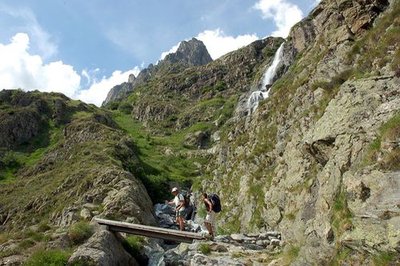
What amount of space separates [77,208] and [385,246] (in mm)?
26363

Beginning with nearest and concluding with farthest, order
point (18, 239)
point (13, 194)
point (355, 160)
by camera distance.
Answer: point (355, 160), point (18, 239), point (13, 194)

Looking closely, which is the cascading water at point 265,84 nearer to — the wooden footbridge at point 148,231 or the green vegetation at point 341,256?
the wooden footbridge at point 148,231

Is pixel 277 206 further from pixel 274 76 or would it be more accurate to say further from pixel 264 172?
pixel 274 76

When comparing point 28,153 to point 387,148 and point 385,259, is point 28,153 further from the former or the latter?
point 385,259

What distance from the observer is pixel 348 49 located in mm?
26891

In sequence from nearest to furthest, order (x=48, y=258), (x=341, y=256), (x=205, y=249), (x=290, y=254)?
1. (x=341, y=256)
2. (x=290, y=254)
3. (x=48, y=258)
4. (x=205, y=249)

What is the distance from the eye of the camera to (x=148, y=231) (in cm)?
2397

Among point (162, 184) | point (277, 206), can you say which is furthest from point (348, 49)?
point (162, 184)

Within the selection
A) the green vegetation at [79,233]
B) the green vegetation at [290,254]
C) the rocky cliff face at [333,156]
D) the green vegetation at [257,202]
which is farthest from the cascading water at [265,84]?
the green vegetation at [290,254]

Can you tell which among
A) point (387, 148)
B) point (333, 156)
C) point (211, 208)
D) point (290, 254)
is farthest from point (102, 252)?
point (387, 148)

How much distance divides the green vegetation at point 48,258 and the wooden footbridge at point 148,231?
4442mm

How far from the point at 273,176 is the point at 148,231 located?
10.1 metres

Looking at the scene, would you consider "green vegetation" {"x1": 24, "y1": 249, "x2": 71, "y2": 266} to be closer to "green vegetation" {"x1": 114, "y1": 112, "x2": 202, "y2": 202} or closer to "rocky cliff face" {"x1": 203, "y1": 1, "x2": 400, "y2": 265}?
"rocky cliff face" {"x1": 203, "y1": 1, "x2": 400, "y2": 265}

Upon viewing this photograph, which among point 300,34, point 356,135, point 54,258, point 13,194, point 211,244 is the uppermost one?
point 300,34
